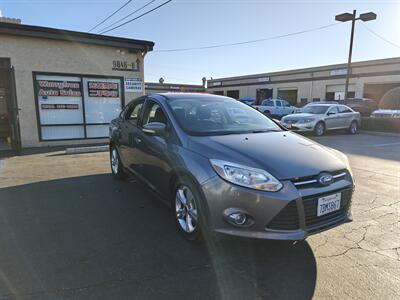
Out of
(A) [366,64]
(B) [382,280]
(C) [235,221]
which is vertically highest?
(A) [366,64]

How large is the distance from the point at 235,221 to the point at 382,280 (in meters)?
1.42

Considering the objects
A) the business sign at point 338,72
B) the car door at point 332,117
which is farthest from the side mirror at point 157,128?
the business sign at point 338,72

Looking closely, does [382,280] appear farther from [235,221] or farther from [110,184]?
[110,184]

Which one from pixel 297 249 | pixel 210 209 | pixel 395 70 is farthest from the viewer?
pixel 395 70

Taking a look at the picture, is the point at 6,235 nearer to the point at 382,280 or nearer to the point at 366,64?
the point at 382,280

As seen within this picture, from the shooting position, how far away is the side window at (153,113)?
3.96 meters

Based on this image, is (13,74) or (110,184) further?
(13,74)

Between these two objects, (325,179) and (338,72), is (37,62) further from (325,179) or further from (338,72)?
(338,72)

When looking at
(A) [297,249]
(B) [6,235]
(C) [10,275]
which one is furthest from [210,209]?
(B) [6,235]

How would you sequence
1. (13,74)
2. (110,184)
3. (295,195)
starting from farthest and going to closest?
(13,74), (110,184), (295,195)

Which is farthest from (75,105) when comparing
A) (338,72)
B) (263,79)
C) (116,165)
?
(263,79)

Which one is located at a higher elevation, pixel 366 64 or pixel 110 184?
pixel 366 64

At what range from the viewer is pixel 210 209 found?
282cm

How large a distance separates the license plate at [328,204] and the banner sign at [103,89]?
958 cm
